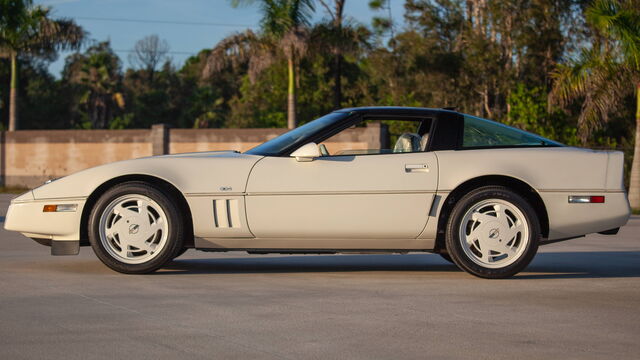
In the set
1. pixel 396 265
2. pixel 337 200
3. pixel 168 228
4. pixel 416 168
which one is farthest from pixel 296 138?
pixel 396 265

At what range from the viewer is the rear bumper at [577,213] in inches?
291

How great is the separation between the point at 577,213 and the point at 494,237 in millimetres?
727

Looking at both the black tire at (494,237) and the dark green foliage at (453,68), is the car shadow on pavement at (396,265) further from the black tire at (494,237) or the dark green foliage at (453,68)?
the dark green foliage at (453,68)

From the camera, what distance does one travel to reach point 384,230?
7.25 meters

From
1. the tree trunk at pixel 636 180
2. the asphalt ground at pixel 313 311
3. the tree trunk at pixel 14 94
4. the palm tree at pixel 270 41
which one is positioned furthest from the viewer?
the tree trunk at pixel 14 94

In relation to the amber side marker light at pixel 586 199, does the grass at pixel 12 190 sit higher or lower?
lower

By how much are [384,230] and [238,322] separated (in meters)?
2.18

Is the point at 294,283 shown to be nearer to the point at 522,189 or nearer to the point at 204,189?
the point at 204,189

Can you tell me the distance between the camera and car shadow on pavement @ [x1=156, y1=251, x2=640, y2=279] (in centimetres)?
790

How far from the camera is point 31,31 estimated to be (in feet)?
119

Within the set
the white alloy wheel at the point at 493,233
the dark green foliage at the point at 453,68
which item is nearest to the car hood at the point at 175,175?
the white alloy wheel at the point at 493,233

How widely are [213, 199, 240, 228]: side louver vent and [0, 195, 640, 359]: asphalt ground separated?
453 millimetres

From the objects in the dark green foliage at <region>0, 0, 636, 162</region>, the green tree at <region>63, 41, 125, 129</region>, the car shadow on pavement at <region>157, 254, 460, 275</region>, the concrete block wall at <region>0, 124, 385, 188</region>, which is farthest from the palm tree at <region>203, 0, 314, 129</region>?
the green tree at <region>63, 41, 125, 129</region>

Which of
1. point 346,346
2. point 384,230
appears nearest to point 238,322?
point 346,346
